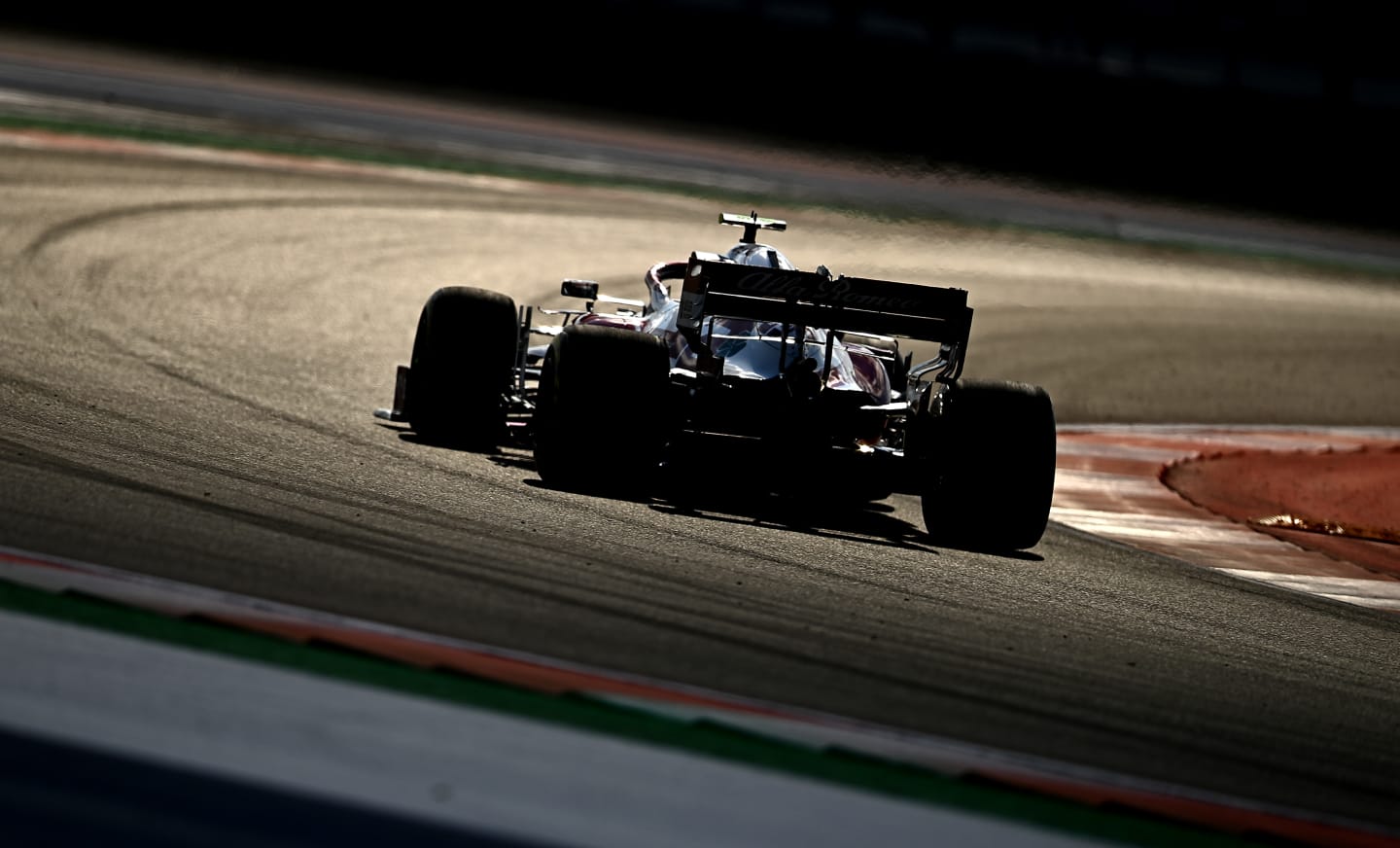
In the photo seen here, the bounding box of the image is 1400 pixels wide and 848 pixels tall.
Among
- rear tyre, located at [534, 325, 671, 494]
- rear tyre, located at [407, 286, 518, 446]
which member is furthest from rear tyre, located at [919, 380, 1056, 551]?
rear tyre, located at [407, 286, 518, 446]

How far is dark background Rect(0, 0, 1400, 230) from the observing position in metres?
32.4

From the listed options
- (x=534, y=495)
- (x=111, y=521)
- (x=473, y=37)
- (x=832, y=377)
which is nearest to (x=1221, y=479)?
(x=832, y=377)

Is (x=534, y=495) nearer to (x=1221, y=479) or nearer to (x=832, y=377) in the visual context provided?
(x=832, y=377)

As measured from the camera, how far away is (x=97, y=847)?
346cm

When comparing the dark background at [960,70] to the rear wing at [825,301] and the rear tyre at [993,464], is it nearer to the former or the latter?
the rear wing at [825,301]

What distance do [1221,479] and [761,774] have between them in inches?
338

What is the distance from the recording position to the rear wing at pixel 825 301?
8.52 meters

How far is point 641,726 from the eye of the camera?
473 centimetres

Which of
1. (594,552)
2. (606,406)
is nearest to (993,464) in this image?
(606,406)

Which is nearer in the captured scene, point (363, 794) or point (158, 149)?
point (363, 794)

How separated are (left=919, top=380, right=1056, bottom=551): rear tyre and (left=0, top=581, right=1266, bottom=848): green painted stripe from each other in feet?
12.0

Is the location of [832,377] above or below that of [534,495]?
above

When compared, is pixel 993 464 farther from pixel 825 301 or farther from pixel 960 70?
pixel 960 70

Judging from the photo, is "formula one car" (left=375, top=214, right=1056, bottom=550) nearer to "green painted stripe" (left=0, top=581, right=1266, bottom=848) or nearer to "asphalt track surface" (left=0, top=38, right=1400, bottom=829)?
"asphalt track surface" (left=0, top=38, right=1400, bottom=829)
